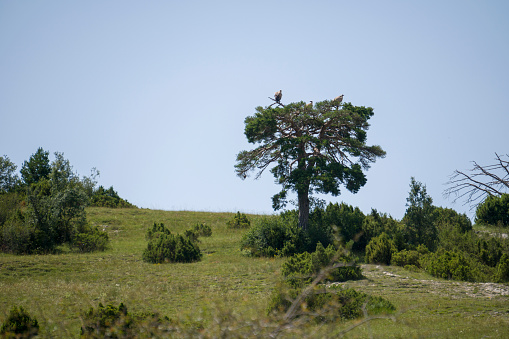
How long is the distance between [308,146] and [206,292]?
14856mm

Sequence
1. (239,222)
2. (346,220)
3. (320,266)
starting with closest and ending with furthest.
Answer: (320,266) → (346,220) → (239,222)

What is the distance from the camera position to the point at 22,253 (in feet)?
74.9

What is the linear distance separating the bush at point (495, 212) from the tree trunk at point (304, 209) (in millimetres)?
14498

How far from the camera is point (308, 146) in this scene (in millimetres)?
27328

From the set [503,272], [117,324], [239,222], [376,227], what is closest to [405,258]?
[503,272]

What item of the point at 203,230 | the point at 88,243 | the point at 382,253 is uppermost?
the point at 203,230

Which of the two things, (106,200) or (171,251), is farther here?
(106,200)

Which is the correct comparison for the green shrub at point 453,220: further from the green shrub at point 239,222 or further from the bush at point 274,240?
the green shrub at point 239,222

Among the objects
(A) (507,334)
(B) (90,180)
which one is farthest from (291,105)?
(B) (90,180)

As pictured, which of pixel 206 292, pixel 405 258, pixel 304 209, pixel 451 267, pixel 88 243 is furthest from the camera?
pixel 304 209

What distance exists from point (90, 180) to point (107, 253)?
71.5 ft

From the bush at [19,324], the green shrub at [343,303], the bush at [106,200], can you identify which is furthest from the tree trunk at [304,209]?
the bush at [106,200]

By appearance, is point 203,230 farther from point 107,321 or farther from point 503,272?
point 107,321

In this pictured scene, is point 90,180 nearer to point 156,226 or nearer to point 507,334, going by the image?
point 156,226
